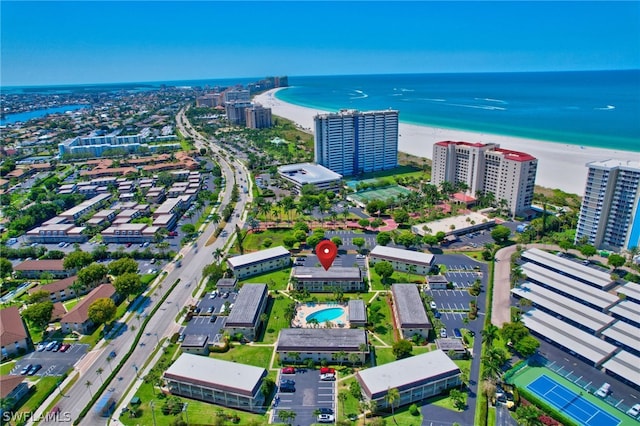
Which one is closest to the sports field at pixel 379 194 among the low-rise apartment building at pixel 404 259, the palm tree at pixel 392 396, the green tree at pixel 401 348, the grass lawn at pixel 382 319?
the low-rise apartment building at pixel 404 259

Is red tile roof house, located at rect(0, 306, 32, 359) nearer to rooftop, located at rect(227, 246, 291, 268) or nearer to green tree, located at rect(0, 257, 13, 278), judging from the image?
green tree, located at rect(0, 257, 13, 278)

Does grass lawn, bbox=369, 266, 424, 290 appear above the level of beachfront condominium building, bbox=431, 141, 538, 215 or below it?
below

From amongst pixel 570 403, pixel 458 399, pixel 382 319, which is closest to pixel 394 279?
pixel 382 319

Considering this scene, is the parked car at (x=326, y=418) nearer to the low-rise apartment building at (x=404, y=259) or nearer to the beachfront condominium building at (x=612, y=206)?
the low-rise apartment building at (x=404, y=259)

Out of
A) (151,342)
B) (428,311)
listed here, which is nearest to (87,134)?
(151,342)

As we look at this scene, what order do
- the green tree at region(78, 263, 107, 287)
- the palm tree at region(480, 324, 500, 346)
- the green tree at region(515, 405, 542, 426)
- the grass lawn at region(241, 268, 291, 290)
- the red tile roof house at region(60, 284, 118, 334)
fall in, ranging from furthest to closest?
the grass lawn at region(241, 268, 291, 290) < the green tree at region(78, 263, 107, 287) < the red tile roof house at region(60, 284, 118, 334) < the palm tree at region(480, 324, 500, 346) < the green tree at region(515, 405, 542, 426)

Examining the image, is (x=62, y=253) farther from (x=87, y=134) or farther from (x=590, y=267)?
(x=87, y=134)

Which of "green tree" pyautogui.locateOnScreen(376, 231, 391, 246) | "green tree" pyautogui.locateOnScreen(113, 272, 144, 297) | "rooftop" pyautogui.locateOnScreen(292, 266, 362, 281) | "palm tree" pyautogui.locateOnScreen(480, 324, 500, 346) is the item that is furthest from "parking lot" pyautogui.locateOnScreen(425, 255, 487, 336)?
"green tree" pyautogui.locateOnScreen(113, 272, 144, 297)
